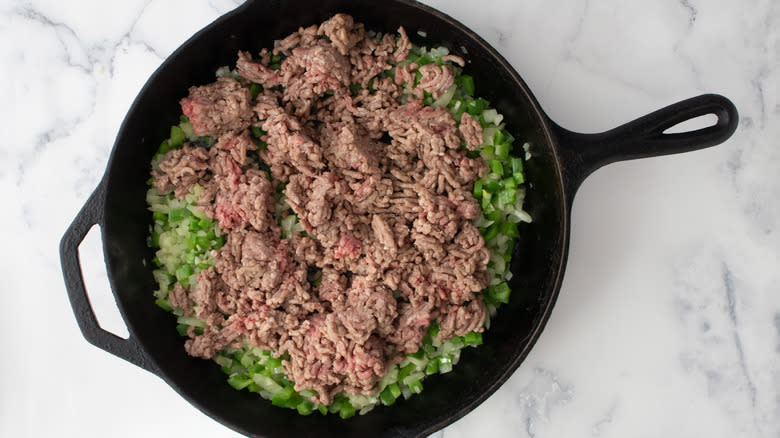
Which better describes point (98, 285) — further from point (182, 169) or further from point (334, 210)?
point (334, 210)

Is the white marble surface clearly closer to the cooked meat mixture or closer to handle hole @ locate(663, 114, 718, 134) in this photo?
handle hole @ locate(663, 114, 718, 134)

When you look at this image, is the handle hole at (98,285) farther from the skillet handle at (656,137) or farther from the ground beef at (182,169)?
the skillet handle at (656,137)

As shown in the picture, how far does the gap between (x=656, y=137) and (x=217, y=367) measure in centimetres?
214

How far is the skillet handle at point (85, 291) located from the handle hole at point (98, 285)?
56 cm

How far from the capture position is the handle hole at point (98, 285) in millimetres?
3023

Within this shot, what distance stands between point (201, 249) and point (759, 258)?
104 inches

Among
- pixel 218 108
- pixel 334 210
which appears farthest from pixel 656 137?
pixel 218 108

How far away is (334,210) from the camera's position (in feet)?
8.47

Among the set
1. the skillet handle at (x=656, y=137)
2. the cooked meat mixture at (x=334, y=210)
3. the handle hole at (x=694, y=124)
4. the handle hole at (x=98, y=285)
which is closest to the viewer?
the skillet handle at (x=656, y=137)

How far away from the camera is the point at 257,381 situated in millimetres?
2721

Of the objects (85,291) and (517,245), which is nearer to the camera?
(85,291)

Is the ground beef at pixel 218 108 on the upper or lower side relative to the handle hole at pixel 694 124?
upper

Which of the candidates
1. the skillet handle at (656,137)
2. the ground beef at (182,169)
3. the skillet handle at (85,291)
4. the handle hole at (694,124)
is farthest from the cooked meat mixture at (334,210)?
the handle hole at (694,124)

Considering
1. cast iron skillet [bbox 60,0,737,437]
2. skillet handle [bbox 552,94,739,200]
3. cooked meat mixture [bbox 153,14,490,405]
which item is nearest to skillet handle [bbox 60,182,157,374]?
cast iron skillet [bbox 60,0,737,437]
